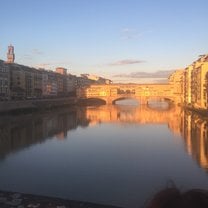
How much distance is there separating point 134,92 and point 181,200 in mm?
58196

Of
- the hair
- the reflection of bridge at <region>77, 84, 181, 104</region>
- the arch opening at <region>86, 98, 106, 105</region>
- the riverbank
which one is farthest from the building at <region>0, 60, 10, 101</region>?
the hair

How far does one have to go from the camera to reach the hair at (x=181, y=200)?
28.7 inches

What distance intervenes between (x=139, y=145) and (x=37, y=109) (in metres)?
21.7

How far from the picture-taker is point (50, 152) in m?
13.0

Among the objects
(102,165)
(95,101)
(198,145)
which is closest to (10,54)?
(95,101)

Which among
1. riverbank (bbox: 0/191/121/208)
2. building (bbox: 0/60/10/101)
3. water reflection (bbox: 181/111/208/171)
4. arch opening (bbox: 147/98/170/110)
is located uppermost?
building (bbox: 0/60/10/101)

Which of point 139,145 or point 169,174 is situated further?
Result: point 139,145

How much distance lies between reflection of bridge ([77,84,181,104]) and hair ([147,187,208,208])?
53192 mm

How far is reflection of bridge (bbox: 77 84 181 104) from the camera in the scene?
5492cm

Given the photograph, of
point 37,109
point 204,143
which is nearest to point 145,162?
point 204,143

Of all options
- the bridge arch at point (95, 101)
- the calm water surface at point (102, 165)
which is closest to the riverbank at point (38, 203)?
the calm water surface at point (102, 165)

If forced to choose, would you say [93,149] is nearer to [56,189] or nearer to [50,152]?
[50,152]

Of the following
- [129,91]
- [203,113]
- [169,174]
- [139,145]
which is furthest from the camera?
[129,91]

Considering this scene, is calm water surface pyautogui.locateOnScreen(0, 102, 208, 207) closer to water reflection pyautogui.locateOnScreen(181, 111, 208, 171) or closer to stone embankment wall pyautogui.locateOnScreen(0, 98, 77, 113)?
water reflection pyautogui.locateOnScreen(181, 111, 208, 171)
